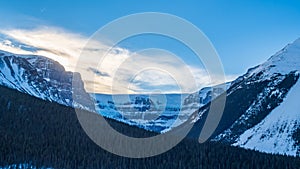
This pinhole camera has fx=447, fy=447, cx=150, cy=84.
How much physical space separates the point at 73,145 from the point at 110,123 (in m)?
42.4

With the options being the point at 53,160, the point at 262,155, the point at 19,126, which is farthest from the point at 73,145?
the point at 262,155

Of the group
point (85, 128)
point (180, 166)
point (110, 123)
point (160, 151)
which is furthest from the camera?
point (110, 123)

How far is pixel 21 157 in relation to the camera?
143875 mm

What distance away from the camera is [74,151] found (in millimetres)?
154250

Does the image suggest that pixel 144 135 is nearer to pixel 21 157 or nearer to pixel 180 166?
pixel 180 166

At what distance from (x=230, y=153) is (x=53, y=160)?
218ft

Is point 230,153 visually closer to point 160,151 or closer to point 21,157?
point 160,151

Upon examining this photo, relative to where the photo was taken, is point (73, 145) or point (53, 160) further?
point (73, 145)

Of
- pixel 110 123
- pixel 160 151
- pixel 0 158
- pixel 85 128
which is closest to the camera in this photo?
pixel 0 158

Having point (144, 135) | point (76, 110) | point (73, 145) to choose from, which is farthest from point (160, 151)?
point (76, 110)

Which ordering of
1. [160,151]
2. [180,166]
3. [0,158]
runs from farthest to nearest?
[160,151] < [180,166] < [0,158]

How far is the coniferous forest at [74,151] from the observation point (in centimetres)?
14662

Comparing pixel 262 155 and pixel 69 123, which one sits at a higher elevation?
pixel 69 123

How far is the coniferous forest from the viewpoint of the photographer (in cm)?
14662
